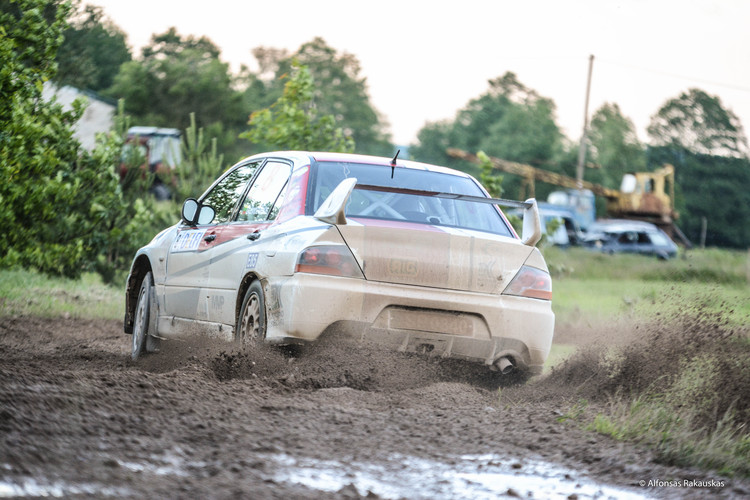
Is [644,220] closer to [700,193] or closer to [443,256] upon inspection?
[700,193]

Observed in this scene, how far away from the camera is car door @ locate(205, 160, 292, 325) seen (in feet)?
21.4

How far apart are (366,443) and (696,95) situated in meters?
87.6

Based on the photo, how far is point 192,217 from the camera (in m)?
7.91

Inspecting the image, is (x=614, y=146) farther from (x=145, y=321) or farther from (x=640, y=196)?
(x=145, y=321)

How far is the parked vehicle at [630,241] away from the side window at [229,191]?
34.2 meters

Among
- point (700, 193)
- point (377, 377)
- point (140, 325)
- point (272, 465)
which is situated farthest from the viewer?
point (700, 193)

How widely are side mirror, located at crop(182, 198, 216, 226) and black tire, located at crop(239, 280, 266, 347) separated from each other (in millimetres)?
1391

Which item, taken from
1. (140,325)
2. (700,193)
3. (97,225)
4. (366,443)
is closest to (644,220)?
(700,193)

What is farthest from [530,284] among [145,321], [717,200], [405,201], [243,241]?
[717,200]

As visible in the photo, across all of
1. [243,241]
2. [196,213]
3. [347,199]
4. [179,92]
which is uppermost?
[179,92]

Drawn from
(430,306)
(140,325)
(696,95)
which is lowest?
(140,325)

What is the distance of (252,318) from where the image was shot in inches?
248

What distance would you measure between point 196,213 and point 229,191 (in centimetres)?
31

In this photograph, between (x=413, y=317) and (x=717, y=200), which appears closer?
(x=413, y=317)
